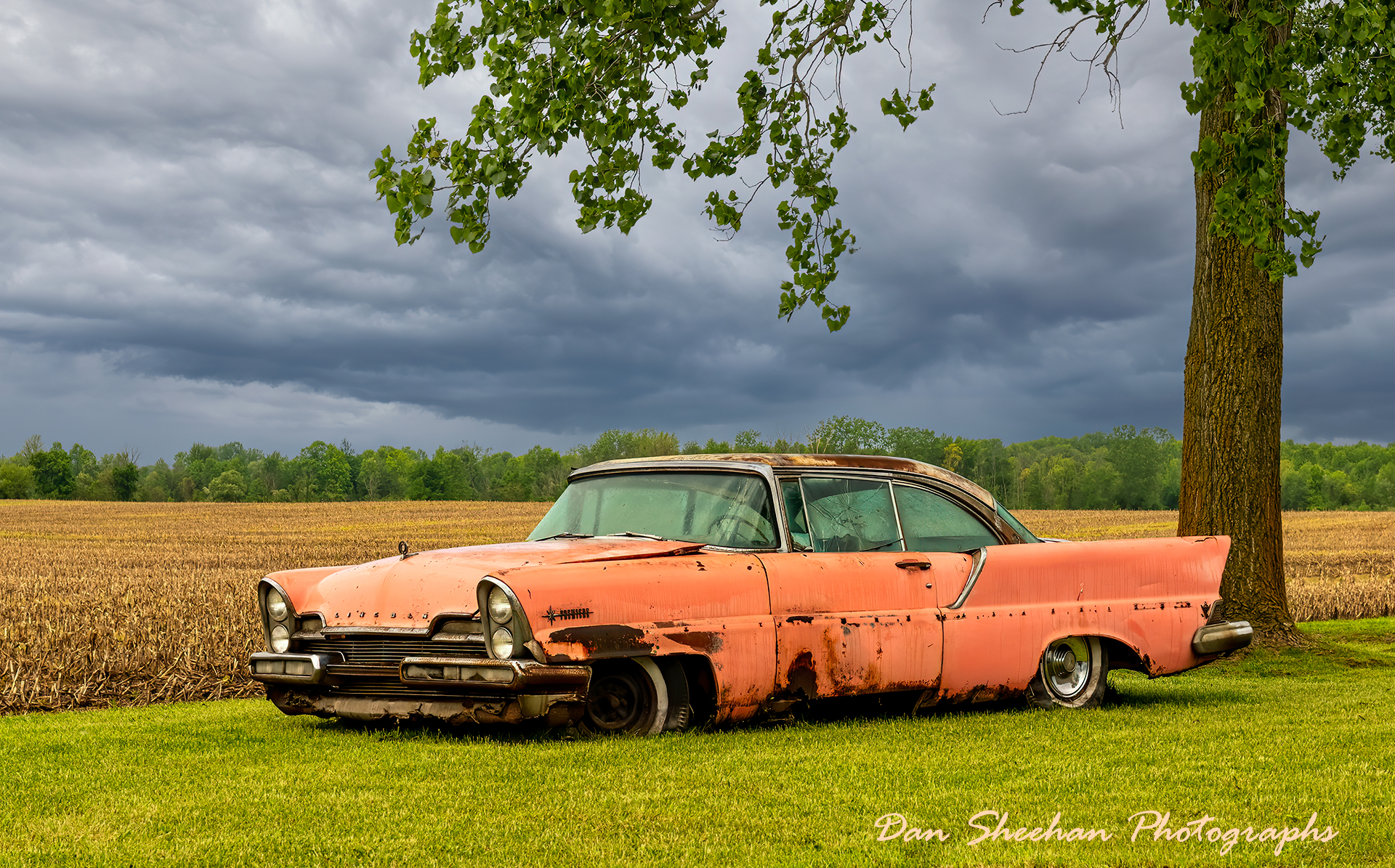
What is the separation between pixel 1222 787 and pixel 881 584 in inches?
86.4

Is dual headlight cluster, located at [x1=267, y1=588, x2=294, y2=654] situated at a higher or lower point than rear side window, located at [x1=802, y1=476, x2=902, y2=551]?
lower

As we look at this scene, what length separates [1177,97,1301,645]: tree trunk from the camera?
10516mm

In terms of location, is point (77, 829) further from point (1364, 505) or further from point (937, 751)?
point (1364, 505)

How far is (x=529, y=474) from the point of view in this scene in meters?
98.1

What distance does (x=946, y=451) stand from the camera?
98312 mm

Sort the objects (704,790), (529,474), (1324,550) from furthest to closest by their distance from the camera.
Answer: (529,474)
(1324,550)
(704,790)

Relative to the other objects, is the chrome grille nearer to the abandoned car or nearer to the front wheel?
the abandoned car

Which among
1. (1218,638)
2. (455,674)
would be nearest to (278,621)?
(455,674)

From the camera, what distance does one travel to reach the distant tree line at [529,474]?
3494 inches

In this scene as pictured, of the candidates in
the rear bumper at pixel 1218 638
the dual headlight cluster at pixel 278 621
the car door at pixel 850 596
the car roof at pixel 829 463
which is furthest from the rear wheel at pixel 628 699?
the rear bumper at pixel 1218 638

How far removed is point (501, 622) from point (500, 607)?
0.07 metres

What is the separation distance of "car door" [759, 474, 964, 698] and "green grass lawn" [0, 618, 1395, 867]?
295mm

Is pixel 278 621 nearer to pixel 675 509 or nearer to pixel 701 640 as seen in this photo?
pixel 675 509

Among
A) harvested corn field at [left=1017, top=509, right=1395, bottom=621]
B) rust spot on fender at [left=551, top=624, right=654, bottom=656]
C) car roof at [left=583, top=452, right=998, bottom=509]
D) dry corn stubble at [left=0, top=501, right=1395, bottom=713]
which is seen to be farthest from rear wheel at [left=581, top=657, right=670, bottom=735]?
harvested corn field at [left=1017, top=509, right=1395, bottom=621]
